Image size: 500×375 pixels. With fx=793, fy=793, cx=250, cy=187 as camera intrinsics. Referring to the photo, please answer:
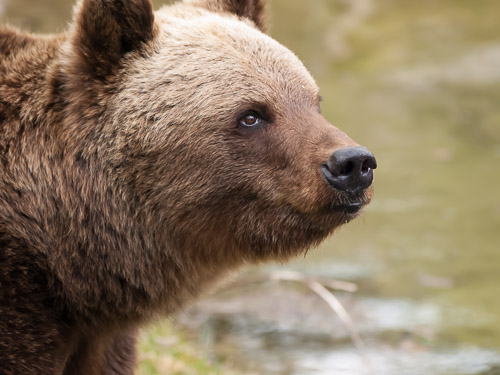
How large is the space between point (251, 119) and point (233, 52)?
39 centimetres

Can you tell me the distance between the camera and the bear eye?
14.0 ft

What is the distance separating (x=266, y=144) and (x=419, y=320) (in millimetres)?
4141

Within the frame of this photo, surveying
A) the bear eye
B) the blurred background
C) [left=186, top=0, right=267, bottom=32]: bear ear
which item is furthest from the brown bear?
the blurred background

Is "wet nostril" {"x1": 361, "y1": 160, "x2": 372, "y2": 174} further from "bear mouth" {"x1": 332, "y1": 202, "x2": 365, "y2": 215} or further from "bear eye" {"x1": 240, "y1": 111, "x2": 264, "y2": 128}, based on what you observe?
"bear eye" {"x1": 240, "y1": 111, "x2": 264, "y2": 128}

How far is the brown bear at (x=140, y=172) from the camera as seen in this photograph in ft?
13.6

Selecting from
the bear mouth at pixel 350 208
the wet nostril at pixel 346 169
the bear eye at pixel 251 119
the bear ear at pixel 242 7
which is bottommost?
the bear mouth at pixel 350 208

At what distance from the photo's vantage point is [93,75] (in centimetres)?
430

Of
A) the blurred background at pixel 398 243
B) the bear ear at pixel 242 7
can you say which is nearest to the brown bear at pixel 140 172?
the bear ear at pixel 242 7

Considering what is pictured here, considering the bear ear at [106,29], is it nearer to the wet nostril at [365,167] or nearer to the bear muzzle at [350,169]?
the bear muzzle at [350,169]

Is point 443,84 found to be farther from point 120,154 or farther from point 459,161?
point 120,154

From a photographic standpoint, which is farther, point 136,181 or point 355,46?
point 355,46

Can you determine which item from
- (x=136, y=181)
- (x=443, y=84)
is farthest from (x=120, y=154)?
(x=443, y=84)

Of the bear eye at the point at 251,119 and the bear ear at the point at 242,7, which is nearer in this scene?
the bear eye at the point at 251,119

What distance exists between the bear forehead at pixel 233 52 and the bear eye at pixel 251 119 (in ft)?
0.58
